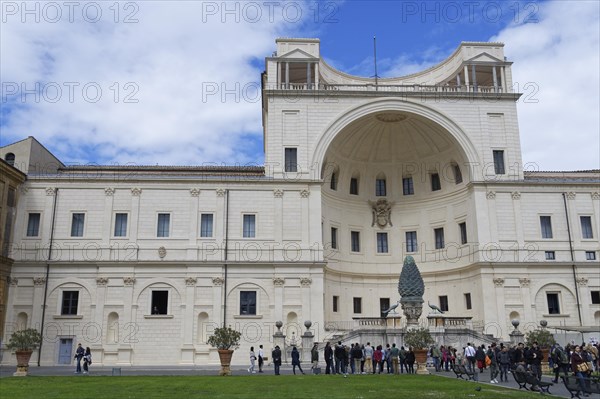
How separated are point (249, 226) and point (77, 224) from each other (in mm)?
11695

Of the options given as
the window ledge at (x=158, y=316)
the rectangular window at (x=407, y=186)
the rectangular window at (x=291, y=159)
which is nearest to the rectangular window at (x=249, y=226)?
the rectangular window at (x=291, y=159)

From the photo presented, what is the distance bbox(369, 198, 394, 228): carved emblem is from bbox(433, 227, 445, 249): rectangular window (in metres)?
3.66

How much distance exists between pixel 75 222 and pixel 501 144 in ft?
102

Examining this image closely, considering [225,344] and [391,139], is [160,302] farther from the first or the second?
[391,139]

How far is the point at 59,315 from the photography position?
36.8 metres

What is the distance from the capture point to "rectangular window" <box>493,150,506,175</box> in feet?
137

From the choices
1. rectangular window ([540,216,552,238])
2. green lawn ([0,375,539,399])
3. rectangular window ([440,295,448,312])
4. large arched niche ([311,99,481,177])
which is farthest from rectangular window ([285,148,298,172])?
green lawn ([0,375,539,399])

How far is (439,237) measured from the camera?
45.2 m

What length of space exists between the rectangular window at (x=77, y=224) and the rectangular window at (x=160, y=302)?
21.8 ft

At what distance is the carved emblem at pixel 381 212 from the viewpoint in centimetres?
4644

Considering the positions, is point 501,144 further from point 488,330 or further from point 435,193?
point 488,330

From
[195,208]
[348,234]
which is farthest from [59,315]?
[348,234]

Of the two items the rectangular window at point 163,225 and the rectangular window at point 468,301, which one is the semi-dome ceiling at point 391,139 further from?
the rectangular window at point 163,225

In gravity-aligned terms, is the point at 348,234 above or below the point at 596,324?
above
